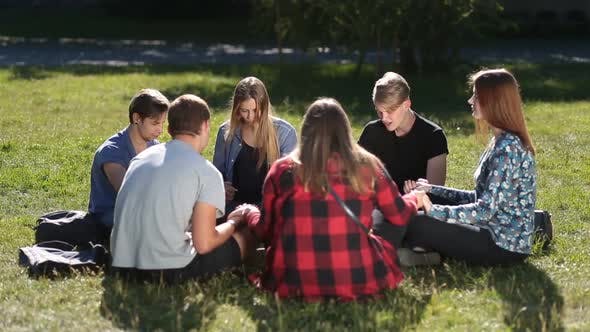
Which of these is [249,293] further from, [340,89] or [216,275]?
[340,89]

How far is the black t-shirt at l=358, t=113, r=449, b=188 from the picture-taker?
6.91 meters

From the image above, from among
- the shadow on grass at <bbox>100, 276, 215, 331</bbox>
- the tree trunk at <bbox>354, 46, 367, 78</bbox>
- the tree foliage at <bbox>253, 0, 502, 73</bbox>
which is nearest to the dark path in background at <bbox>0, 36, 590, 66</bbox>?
the tree trunk at <bbox>354, 46, 367, 78</bbox>

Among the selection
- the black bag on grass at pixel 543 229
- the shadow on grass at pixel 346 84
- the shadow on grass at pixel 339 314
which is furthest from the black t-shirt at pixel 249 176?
the shadow on grass at pixel 346 84

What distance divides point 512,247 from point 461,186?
293cm

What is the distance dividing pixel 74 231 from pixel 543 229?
2964 mm

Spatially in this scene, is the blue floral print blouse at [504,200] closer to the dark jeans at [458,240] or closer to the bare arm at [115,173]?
the dark jeans at [458,240]

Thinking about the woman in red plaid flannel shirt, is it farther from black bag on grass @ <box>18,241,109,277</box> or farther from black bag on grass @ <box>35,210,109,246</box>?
black bag on grass @ <box>35,210,109,246</box>

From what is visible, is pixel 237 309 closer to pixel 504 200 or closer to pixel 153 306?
pixel 153 306

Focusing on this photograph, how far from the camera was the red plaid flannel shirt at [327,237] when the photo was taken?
5.30m

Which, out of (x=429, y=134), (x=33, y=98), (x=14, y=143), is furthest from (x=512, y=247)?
(x=33, y=98)

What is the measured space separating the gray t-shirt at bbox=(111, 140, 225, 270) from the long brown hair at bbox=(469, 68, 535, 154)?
1537 mm

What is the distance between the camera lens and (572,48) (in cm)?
2458

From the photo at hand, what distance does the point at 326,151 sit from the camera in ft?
17.1

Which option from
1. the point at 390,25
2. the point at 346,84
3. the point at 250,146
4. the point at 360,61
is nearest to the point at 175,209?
the point at 250,146
